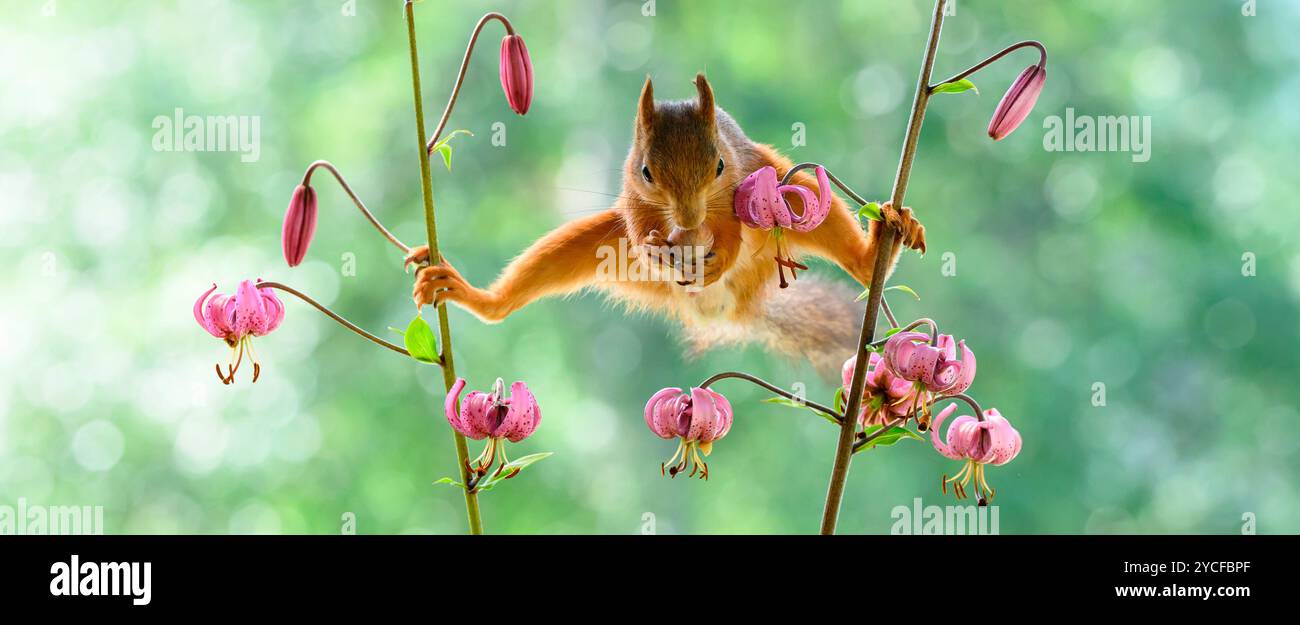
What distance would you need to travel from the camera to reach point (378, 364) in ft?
9.11

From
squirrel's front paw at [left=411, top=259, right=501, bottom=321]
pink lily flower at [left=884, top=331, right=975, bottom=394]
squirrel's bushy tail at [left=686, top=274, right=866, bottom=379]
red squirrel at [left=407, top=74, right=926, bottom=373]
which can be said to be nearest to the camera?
pink lily flower at [left=884, top=331, right=975, bottom=394]

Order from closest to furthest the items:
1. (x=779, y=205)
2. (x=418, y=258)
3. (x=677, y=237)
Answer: (x=779, y=205) → (x=418, y=258) → (x=677, y=237)

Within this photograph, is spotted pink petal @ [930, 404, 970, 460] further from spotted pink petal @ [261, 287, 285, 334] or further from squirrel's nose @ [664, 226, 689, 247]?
spotted pink petal @ [261, 287, 285, 334]

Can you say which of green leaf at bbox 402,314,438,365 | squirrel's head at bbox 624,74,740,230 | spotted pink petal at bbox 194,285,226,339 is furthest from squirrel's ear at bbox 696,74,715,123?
spotted pink petal at bbox 194,285,226,339

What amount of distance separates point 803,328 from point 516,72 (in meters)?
0.57

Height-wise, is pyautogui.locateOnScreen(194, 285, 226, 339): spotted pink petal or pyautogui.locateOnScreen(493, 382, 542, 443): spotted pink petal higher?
pyautogui.locateOnScreen(194, 285, 226, 339): spotted pink petal

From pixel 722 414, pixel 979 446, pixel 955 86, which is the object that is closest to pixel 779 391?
pixel 722 414

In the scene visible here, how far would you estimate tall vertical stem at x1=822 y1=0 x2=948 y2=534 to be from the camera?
0.81 m

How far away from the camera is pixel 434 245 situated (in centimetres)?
84

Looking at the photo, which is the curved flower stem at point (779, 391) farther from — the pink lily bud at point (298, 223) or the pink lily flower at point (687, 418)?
the pink lily bud at point (298, 223)

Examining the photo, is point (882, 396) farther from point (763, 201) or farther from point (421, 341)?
point (421, 341)

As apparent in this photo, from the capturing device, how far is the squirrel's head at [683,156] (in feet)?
3.26

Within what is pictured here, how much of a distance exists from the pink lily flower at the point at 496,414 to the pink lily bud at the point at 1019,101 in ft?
1.39
